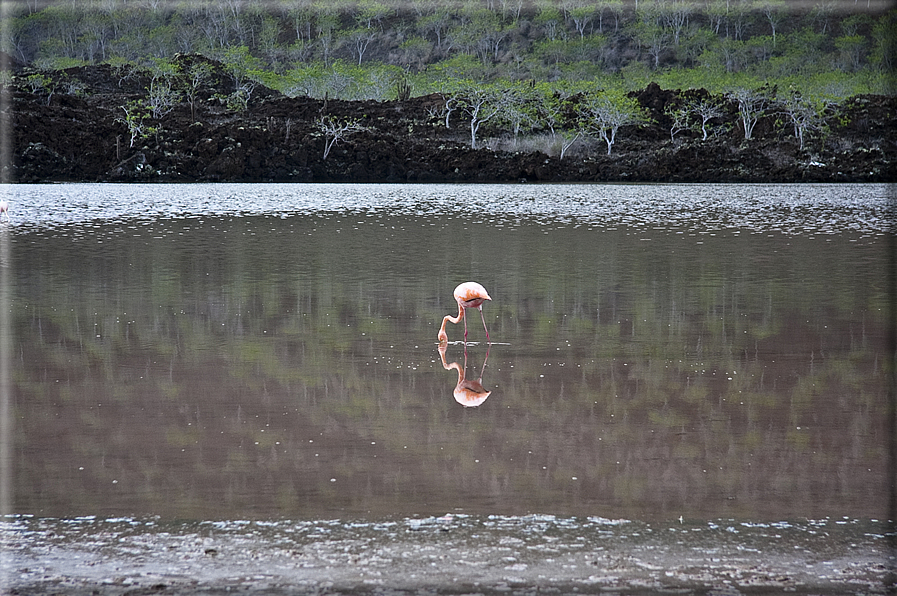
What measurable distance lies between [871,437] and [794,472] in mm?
856

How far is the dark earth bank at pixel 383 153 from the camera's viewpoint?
5478 centimetres

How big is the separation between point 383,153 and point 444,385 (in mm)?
51984

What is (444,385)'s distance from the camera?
667cm

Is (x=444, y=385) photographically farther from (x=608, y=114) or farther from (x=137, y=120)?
(x=137, y=120)

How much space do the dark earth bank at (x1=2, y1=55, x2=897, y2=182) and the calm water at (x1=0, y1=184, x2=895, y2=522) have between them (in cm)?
4114

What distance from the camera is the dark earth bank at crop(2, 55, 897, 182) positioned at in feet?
180

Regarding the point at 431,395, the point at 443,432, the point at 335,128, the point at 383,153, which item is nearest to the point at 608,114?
the point at 383,153

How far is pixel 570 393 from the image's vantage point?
636 cm

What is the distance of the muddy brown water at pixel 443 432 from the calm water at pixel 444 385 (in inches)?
1.1

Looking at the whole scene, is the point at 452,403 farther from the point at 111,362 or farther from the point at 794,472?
the point at 111,362

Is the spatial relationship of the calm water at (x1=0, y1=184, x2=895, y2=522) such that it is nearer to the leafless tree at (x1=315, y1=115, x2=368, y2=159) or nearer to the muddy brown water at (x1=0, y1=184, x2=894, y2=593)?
the muddy brown water at (x1=0, y1=184, x2=894, y2=593)

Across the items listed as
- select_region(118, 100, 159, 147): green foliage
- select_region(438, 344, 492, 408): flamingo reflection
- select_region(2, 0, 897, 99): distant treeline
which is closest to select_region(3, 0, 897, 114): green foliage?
select_region(2, 0, 897, 99): distant treeline

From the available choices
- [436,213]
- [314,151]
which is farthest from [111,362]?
[314,151]

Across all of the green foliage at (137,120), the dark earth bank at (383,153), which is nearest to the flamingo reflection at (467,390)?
the dark earth bank at (383,153)
